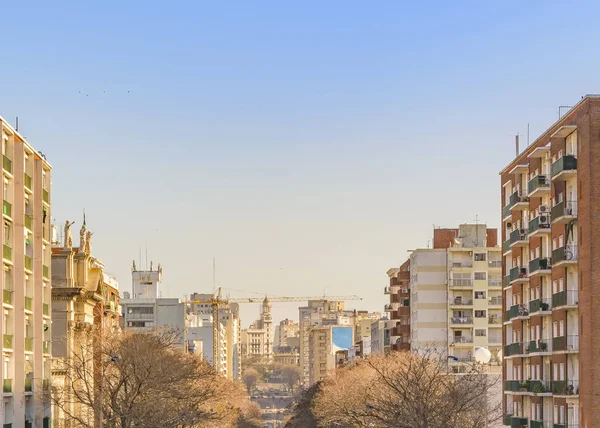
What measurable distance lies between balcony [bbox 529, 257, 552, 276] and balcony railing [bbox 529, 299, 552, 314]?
1744mm

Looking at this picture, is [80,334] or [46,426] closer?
[46,426]

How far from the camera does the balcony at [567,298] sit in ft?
268

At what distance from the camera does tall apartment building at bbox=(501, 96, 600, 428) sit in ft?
255

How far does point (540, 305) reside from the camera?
88.9m

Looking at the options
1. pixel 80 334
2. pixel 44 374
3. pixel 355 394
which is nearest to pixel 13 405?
pixel 44 374

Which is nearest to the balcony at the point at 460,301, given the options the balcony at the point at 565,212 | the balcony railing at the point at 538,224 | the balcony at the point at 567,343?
the balcony railing at the point at 538,224

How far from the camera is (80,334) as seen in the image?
10838cm

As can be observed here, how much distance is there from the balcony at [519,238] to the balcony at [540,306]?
495 centimetres

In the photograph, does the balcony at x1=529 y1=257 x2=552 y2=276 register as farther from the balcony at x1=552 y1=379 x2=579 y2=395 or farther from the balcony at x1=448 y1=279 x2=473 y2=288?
the balcony at x1=448 y1=279 x2=473 y2=288

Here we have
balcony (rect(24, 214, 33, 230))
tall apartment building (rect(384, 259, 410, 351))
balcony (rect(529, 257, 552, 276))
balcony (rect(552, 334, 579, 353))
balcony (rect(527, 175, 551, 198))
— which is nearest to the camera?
balcony (rect(552, 334, 579, 353))

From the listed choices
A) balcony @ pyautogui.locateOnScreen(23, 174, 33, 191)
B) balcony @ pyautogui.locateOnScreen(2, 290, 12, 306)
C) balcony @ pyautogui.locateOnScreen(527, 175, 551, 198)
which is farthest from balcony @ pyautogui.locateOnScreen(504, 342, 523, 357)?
balcony @ pyautogui.locateOnScreen(2, 290, 12, 306)

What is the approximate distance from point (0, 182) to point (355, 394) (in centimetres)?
5578

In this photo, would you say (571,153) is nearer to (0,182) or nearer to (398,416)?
(398,416)

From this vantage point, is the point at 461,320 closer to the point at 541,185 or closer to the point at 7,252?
the point at 541,185
